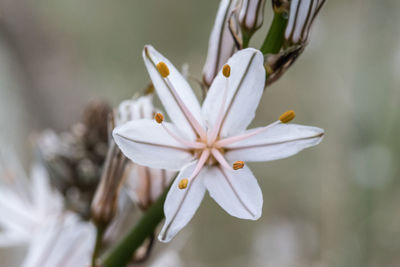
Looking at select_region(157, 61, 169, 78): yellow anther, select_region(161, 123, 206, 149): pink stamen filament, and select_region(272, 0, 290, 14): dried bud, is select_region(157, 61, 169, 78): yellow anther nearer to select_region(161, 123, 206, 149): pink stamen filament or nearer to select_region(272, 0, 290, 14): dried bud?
select_region(161, 123, 206, 149): pink stamen filament

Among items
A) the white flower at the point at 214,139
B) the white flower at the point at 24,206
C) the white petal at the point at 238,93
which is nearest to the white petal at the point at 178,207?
the white flower at the point at 214,139

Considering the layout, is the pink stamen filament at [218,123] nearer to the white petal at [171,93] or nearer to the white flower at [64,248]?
the white petal at [171,93]

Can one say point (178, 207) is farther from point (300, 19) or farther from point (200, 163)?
point (300, 19)

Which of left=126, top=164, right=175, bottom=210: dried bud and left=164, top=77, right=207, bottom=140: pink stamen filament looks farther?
left=126, top=164, right=175, bottom=210: dried bud

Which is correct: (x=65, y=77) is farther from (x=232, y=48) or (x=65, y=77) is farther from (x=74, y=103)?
(x=232, y=48)

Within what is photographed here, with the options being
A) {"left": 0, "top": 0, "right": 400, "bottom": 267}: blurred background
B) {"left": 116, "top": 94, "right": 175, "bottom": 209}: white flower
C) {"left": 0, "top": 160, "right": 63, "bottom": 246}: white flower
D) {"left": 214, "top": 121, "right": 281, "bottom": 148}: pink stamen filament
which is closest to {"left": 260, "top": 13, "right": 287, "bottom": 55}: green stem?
{"left": 214, "top": 121, "right": 281, "bottom": 148}: pink stamen filament

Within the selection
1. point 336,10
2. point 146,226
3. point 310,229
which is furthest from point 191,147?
point 336,10
